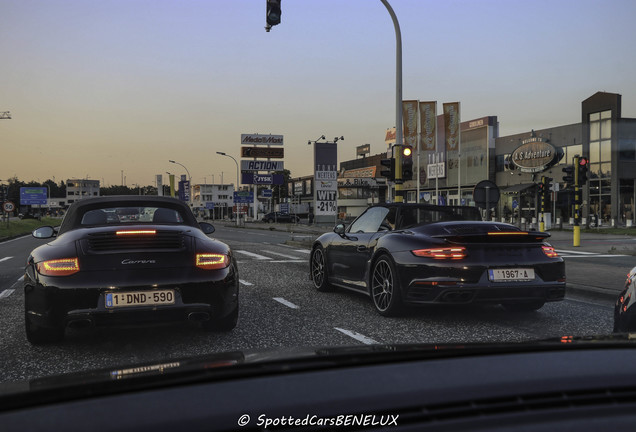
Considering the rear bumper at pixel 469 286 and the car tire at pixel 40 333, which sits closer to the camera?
the car tire at pixel 40 333

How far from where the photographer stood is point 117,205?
603 cm

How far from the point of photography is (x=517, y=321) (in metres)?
6.34

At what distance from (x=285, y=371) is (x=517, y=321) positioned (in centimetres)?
560

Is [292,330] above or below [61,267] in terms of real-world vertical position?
below

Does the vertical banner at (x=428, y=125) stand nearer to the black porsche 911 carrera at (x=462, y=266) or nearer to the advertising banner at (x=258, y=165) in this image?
the black porsche 911 carrera at (x=462, y=266)

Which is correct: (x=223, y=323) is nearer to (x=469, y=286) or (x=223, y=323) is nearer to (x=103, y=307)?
(x=103, y=307)

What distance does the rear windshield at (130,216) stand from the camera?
574 cm

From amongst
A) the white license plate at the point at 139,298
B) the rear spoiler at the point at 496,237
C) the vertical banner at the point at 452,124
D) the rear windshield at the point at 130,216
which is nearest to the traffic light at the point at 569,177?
A: the rear spoiler at the point at 496,237

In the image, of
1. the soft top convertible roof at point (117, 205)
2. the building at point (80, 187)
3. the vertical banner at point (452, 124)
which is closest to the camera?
the soft top convertible roof at point (117, 205)

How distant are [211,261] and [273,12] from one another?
7505mm

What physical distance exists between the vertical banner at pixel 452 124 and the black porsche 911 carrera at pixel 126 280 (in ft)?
102

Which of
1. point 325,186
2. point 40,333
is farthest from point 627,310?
point 325,186

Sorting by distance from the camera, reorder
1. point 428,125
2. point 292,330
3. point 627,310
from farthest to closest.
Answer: point 428,125 < point 292,330 < point 627,310

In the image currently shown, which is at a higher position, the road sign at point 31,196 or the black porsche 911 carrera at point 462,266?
the road sign at point 31,196
